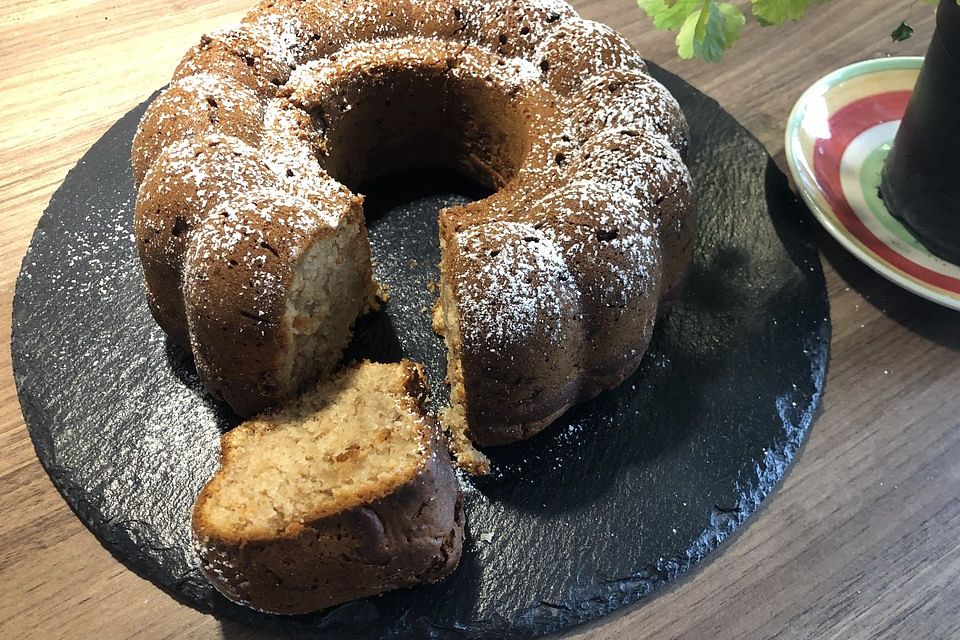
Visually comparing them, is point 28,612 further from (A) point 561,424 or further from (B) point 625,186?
(B) point 625,186

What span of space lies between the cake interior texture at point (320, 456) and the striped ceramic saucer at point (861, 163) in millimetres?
1387

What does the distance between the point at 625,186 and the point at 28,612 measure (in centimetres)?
164

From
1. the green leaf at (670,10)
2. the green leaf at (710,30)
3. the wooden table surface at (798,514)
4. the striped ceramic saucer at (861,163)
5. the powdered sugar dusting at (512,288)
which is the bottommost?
the wooden table surface at (798,514)

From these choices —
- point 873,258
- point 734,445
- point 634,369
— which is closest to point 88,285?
point 634,369

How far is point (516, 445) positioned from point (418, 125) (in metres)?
1.01

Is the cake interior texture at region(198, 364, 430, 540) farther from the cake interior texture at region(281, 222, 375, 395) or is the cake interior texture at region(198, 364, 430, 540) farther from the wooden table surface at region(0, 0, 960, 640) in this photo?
the wooden table surface at region(0, 0, 960, 640)

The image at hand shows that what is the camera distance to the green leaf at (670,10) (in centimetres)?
163

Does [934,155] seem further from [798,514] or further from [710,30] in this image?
[798,514]

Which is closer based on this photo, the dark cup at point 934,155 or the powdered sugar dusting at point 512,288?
the powdered sugar dusting at point 512,288

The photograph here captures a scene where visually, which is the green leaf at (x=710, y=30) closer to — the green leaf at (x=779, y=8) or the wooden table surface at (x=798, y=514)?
the green leaf at (x=779, y=8)

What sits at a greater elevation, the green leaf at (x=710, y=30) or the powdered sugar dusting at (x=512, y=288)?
the green leaf at (x=710, y=30)

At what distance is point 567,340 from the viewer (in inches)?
70.1

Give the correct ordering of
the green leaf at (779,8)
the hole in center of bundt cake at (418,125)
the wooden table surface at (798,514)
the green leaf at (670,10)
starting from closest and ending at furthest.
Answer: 1. the green leaf at (779,8)
2. the green leaf at (670,10)
3. the wooden table surface at (798,514)
4. the hole in center of bundt cake at (418,125)

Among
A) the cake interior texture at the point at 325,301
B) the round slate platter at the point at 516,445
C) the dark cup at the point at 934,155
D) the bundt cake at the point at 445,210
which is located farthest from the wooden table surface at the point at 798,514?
the cake interior texture at the point at 325,301
